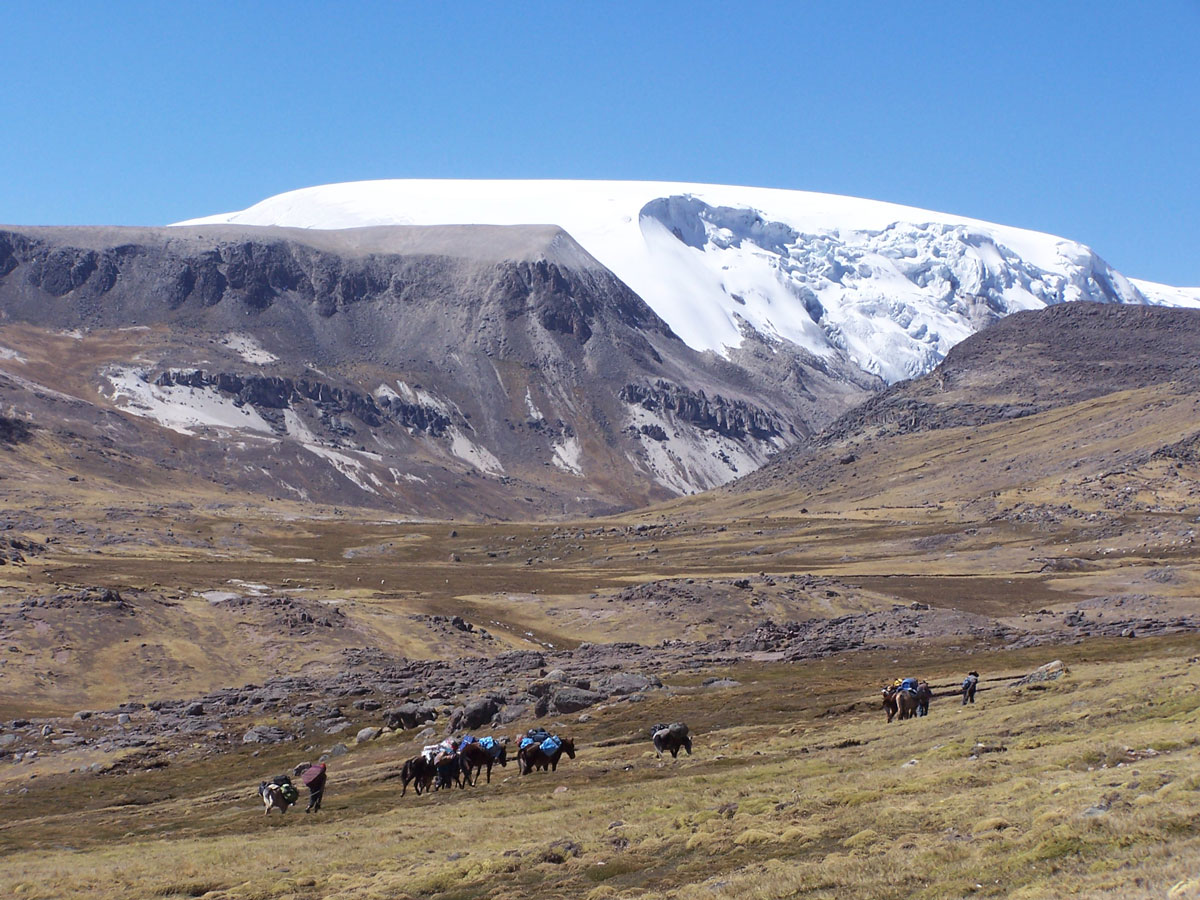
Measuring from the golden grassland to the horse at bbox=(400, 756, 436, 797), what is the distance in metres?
0.90

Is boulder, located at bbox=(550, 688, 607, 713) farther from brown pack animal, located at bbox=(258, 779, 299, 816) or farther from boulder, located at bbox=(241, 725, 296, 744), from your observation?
brown pack animal, located at bbox=(258, 779, 299, 816)

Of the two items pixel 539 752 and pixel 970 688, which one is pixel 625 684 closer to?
pixel 970 688

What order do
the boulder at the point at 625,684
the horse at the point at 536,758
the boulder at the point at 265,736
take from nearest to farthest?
the horse at the point at 536,758 < the boulder at the point at 265,736 < the boulder at the point at 625,684

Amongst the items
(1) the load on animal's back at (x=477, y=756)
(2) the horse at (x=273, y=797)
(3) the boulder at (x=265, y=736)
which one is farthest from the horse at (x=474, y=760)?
(3) the boulder at (x=265, y=736)

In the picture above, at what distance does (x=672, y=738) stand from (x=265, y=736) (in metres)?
23.2

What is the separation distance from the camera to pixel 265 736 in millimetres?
54000

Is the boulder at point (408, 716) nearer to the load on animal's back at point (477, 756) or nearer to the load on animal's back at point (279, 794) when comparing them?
the load on animal's back at point (477, 756)

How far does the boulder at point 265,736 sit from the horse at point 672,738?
21597 millimetres

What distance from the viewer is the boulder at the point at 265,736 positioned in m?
53.4

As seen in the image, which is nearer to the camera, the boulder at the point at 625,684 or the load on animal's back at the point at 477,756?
the load on animal's back at the point at 477,756

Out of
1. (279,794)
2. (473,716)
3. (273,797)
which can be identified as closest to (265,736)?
(473,716)

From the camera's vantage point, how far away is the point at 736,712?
49.0 m

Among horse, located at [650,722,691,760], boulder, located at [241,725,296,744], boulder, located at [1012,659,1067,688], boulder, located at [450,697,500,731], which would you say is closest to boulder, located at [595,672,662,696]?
boulder, located at [450,697,500,731]

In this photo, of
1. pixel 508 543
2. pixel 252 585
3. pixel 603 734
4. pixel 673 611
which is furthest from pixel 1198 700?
pixel 508 543
